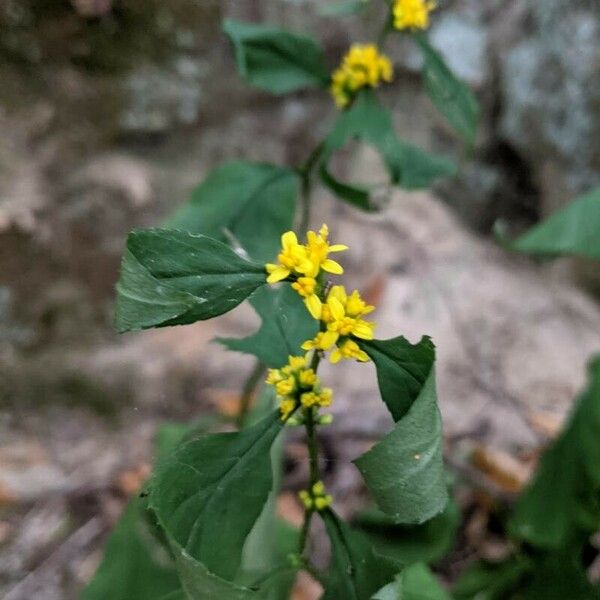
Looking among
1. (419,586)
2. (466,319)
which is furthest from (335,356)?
(466,319)

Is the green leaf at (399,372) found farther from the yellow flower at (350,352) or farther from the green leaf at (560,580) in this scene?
the green leaf at (560,580)

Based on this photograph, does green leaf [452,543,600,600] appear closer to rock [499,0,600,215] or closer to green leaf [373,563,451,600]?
green leaf [373,563,451,600]

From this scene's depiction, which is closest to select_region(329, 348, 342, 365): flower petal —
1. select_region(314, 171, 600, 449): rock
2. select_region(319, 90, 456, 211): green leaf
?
select_region(319, 90, 456, 211): green leaf

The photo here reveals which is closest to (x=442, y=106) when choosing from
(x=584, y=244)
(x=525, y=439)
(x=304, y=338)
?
(x=584, y=244)

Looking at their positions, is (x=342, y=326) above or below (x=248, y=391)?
above

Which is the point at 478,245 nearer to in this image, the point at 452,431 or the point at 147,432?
the point at 452,431

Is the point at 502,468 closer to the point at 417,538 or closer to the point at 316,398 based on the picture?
the point at 417,538
